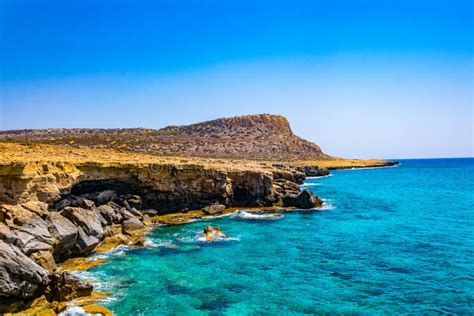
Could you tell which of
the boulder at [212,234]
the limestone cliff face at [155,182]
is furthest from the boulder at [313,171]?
the boulder at [212,234]

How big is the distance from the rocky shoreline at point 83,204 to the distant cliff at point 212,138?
65.0 m

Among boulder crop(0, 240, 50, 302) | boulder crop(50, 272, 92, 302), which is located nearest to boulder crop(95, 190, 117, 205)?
boulder crop(0, 240, 50, 302)

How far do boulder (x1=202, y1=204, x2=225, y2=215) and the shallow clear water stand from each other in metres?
2.87

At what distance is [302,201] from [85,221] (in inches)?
1263

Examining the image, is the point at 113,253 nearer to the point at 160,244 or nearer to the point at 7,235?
the point at 160,244

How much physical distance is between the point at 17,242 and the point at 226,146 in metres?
126

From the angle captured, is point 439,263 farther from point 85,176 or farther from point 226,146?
point 226,146

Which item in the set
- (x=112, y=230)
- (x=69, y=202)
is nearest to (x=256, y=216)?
(x=112, y=230)

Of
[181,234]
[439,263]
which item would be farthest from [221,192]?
[439,263]

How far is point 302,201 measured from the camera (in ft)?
190

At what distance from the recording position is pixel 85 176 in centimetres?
4400

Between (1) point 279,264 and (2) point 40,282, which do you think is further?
(1) point 279,264

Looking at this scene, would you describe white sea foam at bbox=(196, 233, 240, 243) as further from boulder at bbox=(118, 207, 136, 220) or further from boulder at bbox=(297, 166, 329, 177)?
boulder at bbox=(297, 166, 329, 177)

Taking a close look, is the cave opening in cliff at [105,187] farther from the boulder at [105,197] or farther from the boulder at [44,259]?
the boulder at [44,259]
